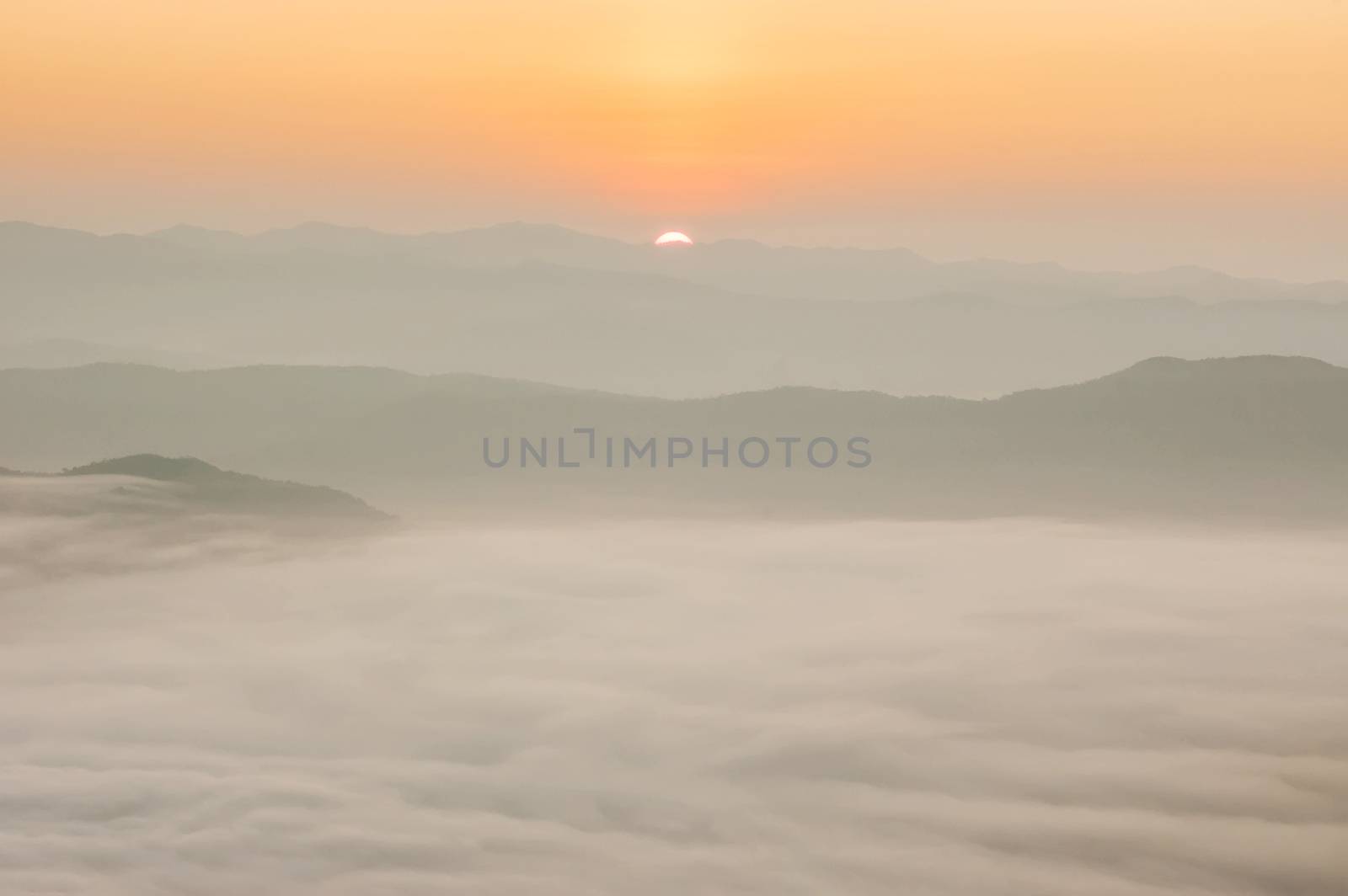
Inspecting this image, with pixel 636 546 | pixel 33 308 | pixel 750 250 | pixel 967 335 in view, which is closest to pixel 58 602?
pixel 636 546

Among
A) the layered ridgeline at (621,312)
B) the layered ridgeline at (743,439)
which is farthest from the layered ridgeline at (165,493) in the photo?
the layered ridgeline at (621,312)

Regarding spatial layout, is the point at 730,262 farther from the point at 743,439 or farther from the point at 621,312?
the point at 743,439

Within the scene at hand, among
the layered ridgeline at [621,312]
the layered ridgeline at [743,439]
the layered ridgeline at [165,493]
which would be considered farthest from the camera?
the layered ridgeline at [621,312]

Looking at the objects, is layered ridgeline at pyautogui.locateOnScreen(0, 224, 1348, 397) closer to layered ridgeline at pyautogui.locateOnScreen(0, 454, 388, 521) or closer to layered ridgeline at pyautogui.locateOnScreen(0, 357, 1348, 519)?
layered ridgeline at pyautogui.locateOnScreen(0, 357, 1348, 519)

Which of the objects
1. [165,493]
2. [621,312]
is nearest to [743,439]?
[165,493]

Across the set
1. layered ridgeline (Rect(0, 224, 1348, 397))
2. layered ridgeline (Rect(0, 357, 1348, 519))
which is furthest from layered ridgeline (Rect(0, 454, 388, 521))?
layered ridgeline (Rect(0, 224, 1348, 397))

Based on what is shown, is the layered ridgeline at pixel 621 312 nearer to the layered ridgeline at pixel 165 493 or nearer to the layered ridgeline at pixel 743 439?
→ the layered ridgeline at pixel 743 439

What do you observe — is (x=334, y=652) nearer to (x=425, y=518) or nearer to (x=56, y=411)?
(x=425, y=518)
